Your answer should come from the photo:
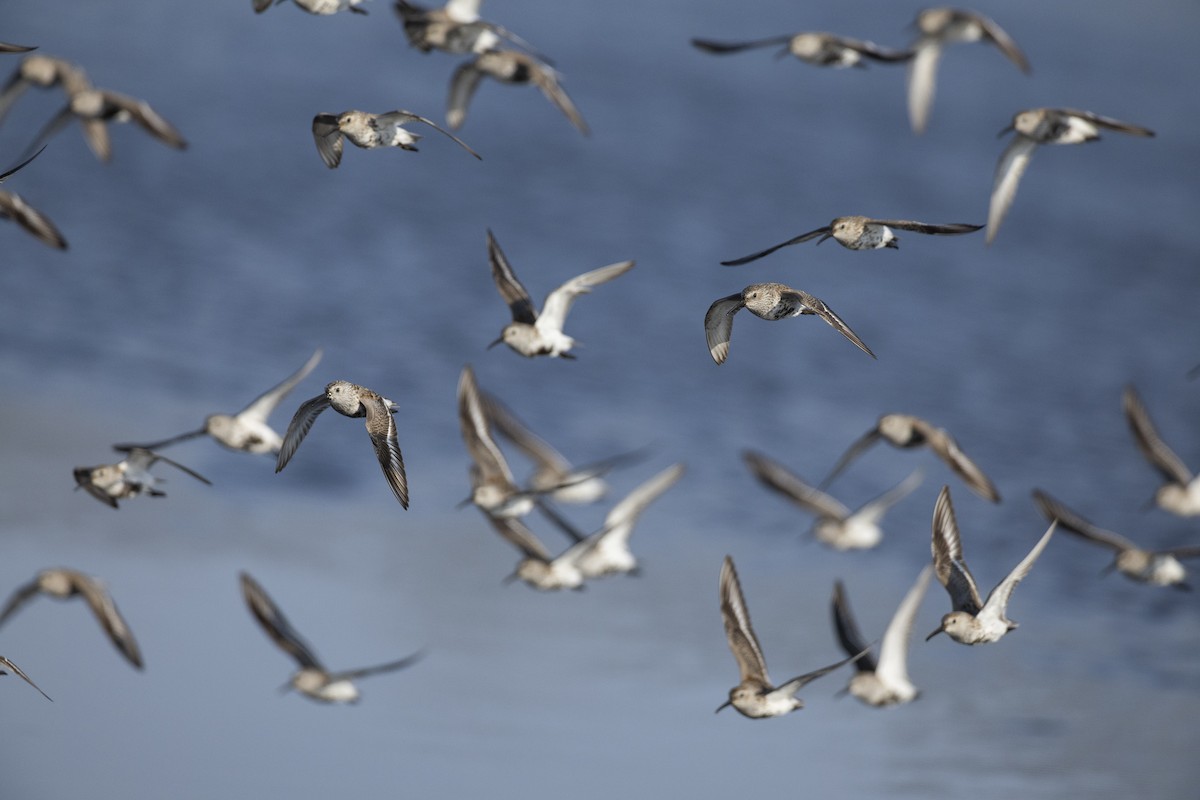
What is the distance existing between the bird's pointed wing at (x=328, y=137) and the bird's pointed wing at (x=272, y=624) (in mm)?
3760

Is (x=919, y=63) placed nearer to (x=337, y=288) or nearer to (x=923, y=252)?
(x=337, y=288)

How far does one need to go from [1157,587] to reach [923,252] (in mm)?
12230

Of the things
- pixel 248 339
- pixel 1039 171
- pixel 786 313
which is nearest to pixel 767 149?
pixel 1039 171

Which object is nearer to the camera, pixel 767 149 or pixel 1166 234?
pixel 1166 234

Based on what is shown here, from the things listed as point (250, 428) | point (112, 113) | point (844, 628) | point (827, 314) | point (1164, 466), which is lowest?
point (844, 628)

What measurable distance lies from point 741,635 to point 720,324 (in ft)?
7.42

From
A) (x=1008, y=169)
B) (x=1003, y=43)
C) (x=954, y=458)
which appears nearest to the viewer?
(x=1003, y=43)

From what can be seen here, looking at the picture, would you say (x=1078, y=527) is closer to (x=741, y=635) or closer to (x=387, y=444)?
(x=741, y=635)

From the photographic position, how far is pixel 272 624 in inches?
527

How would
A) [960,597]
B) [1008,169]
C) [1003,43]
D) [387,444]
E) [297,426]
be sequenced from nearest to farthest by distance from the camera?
[387,444]
[297,426]
[960,597]
[1003,43]
[1008,169]

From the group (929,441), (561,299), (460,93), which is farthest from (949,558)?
(460,93)

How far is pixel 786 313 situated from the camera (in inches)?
424

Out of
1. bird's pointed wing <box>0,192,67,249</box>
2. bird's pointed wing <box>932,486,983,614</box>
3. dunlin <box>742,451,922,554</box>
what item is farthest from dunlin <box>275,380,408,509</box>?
dunlin <box>742,451,922,554</box>

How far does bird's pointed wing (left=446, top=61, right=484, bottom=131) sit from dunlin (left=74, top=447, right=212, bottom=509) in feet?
15.3
